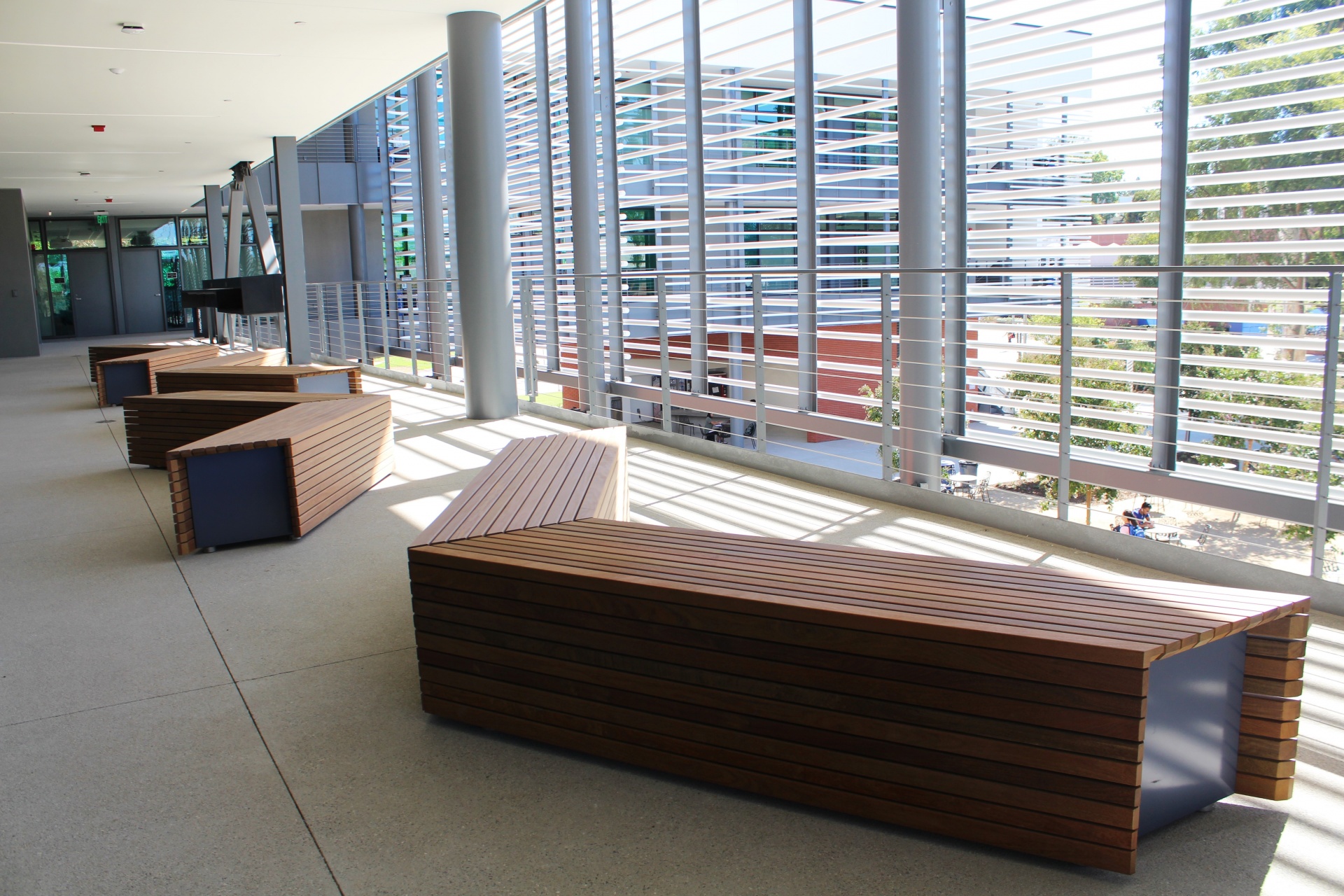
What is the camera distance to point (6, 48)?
292 inches

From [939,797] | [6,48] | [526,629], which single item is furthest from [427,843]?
[6,48]

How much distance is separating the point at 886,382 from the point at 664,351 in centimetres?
208

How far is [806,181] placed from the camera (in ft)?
22.4

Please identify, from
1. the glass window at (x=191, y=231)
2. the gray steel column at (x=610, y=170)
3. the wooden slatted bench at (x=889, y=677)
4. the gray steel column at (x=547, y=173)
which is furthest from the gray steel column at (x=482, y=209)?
the glass window at (x=191, y=231)

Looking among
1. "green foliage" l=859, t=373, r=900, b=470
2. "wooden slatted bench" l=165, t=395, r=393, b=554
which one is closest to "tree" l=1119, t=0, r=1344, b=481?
"green foliage" l=859, t=373, r=900, b=470

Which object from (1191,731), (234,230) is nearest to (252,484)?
(1191,731)

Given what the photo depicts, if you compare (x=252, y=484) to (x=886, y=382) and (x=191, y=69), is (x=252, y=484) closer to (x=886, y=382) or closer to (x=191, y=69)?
(x=886, y=382)

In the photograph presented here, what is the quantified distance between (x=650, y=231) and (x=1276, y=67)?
6.06 metres

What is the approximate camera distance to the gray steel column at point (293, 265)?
12.6m

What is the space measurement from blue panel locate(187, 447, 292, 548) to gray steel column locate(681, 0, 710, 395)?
3.57 metres

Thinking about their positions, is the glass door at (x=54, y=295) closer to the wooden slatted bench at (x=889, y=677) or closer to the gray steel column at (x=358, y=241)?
the gray steel column at (x=358, y=241)

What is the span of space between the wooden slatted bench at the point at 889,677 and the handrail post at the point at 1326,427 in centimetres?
136

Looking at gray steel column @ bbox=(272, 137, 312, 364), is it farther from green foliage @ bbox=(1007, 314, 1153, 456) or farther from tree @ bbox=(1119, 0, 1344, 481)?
tree @ bbox=(1119, 0, 1344, 481)

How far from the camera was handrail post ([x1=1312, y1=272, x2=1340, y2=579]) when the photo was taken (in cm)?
337
